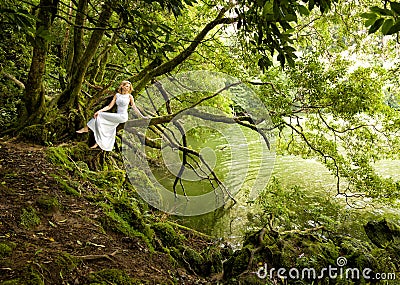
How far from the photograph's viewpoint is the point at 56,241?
2.95 metres

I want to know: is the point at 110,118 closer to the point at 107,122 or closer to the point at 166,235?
the point at 107,122

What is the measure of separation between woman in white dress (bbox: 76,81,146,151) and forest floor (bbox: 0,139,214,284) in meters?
1.31

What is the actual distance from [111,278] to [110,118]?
3.82 meters

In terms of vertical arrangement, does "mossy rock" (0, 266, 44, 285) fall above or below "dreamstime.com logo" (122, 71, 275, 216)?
below

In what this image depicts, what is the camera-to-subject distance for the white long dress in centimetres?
587

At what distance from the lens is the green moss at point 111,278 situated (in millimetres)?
2485

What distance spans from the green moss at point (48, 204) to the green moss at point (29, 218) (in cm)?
16

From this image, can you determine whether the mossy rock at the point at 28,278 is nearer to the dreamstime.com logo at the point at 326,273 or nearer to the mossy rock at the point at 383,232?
the dreamstime.com logo at the point at 326,273

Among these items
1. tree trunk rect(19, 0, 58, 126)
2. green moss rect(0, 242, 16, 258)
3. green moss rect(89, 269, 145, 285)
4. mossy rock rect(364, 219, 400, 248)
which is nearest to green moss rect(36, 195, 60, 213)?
green moss rect(0, 242, 16, 258)

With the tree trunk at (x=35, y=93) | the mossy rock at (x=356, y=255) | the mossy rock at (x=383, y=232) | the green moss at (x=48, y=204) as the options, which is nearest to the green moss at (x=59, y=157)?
the tree trunk at (x=35, y=93)

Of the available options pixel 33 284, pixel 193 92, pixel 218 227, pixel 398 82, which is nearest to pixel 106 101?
pixel 193 92

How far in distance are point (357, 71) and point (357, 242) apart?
343 cm

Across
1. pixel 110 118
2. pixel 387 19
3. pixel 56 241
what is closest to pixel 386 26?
pixel 387 19

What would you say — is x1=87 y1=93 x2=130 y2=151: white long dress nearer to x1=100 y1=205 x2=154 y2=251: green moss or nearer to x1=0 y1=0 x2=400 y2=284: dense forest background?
x1=0 y1=0 x2=400 y2=284: dense forest background
